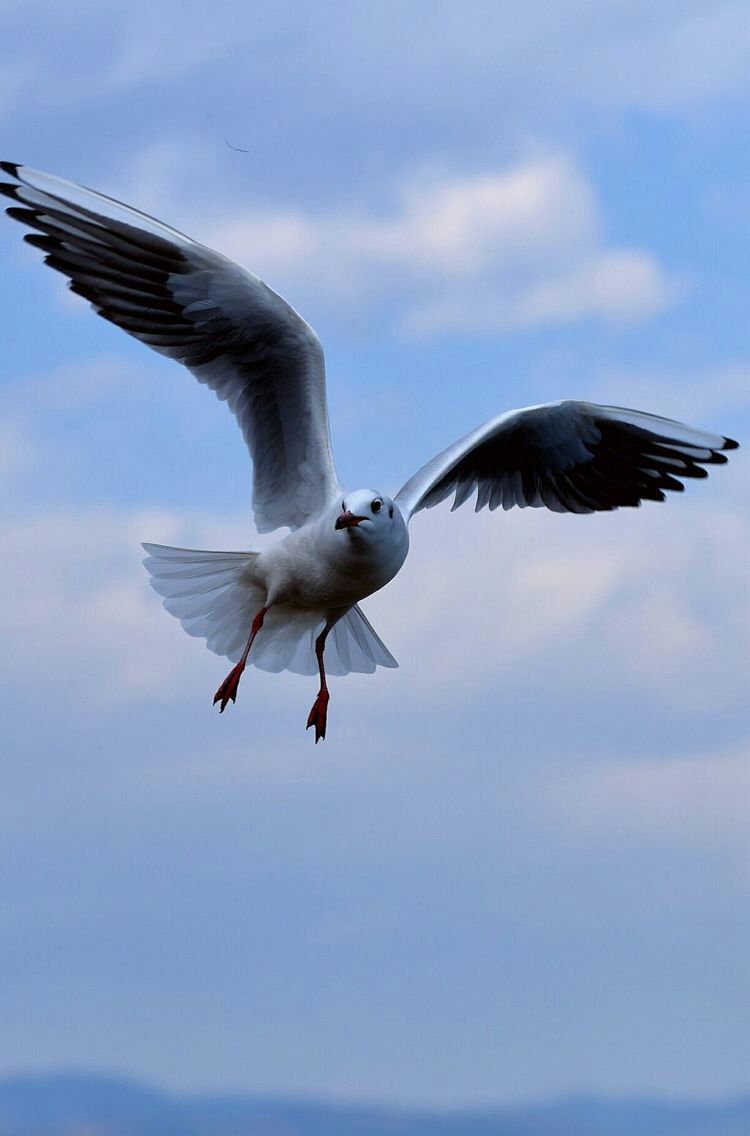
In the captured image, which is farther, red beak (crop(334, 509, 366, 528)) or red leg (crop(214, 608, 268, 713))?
red leg (crop(214, 608, 268, 713))

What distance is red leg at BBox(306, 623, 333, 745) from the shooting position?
1004 centimetres

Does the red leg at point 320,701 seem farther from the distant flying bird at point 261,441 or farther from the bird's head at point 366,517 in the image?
the bird's head at point 366,517

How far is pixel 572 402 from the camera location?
10852 mm

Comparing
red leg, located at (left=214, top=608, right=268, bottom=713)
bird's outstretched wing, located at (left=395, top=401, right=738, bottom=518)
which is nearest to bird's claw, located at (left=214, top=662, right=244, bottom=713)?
red leg, located at (left=214, top=608, right=268, bottom=713)

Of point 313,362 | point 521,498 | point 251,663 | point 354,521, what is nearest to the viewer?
point 354,521

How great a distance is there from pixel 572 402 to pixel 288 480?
1893mm

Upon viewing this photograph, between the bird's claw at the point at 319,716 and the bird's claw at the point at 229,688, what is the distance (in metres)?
0.45

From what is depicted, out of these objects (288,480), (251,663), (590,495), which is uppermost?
(590,495)

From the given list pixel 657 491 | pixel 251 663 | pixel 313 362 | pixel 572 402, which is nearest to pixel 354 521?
pixel 313 362

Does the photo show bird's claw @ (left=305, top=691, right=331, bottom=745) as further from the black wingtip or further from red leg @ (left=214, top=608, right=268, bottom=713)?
the black wingtip

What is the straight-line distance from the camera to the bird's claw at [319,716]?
10031 mm

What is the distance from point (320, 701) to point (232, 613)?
77 centimetres

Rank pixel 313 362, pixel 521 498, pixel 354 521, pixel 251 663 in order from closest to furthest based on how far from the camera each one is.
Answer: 1. pixel 354 521
2. pixel 313 362
3. pixel 251 663
4. pixel 521 498

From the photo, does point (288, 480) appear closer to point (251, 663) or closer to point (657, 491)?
point (251, 663)
